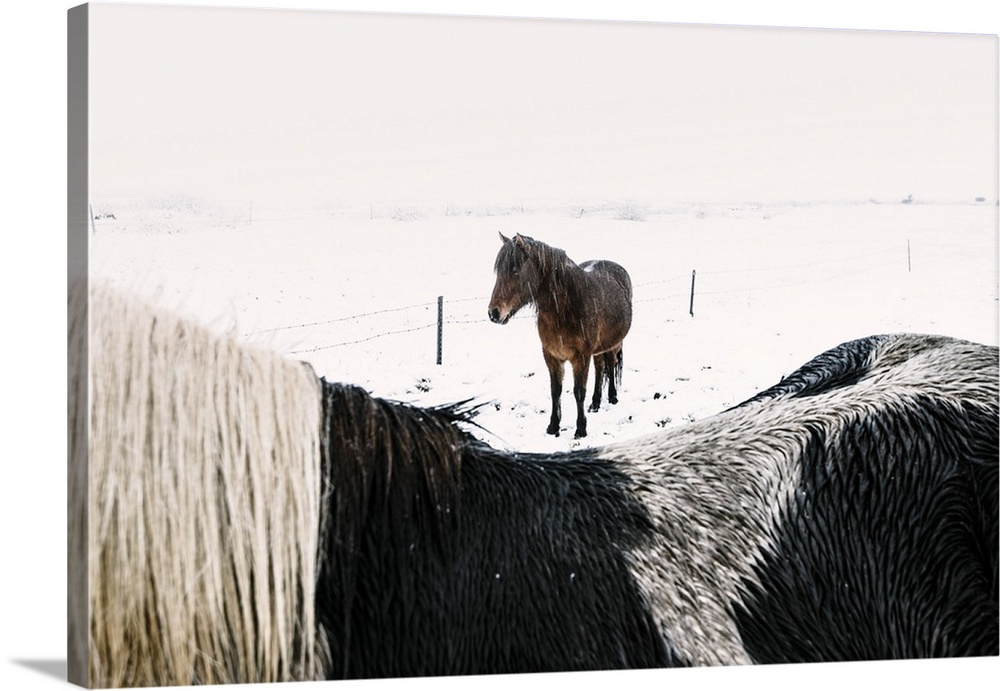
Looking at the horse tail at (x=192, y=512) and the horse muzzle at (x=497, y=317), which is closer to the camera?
the horse tail at (x=192, y=512)

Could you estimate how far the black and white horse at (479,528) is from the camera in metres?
4.26

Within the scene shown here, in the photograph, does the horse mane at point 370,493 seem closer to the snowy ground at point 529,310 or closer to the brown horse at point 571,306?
the snowy ground at point 529,310

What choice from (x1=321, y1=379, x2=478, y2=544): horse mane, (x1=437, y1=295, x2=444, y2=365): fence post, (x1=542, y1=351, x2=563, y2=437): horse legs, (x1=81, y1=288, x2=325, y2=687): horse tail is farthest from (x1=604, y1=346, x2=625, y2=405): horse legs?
(x1=81, y1=288, x2=325, y2=687): horse tail

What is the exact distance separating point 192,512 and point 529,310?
1.39m

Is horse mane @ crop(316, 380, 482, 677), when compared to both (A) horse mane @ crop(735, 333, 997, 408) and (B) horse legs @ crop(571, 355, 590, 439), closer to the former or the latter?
(B) horse legs @ crop(571, 355, 590, 439)

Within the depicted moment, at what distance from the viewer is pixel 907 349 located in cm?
505

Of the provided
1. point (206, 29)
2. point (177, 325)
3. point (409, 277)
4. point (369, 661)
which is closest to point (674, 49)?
point (409, 277)

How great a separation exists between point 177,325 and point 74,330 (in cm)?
34

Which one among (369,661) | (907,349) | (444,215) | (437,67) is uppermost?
(437,67)

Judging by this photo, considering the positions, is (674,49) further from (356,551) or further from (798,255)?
(356,551)

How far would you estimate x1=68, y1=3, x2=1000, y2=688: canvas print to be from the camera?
4.30 m

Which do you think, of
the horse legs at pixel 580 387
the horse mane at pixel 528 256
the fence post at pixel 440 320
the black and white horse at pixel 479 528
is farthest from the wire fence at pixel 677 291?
the black and white horse at pixel 479 528

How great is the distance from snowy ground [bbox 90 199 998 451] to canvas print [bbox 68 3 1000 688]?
1 cm

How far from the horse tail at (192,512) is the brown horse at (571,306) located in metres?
0.95
